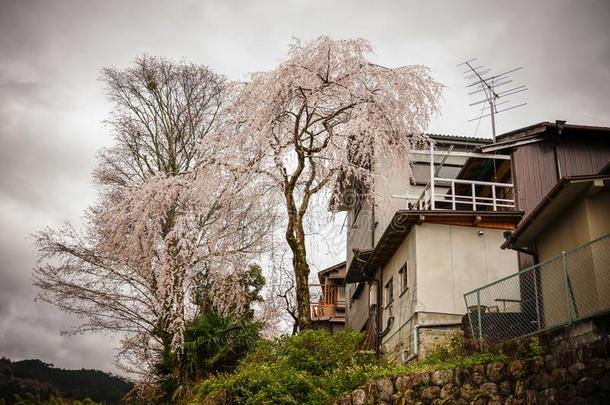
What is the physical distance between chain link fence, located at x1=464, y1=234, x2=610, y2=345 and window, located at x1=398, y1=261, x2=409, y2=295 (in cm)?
428

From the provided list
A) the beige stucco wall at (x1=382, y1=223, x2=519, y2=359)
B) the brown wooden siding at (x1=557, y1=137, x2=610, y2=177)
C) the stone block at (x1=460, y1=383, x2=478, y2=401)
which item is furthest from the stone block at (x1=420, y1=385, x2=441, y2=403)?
the brown wooden siding at (x1=557, y1=137, x2=610, y2=177)

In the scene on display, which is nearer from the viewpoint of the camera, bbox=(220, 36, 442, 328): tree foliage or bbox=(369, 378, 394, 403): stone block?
bbox=(369, 378, 394, 403): stone block

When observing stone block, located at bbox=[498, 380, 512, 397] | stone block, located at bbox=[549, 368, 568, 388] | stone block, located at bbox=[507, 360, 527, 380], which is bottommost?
stone block, located at bbox=[498, 380, 512, 397]

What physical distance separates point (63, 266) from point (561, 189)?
47.5 ft

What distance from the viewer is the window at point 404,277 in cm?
1819

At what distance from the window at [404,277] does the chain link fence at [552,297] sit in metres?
4.28

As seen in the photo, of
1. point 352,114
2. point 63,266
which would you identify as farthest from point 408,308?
point 63,266

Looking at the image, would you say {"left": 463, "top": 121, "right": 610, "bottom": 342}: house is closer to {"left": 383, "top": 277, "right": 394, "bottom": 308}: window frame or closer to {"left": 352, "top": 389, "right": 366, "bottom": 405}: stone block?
{"left": 352, "top": 389, "right": 366, "bottom": 405}: stone block

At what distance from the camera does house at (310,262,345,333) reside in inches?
1339

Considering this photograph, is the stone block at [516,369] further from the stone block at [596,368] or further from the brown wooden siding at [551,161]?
the brown wooden siding at [551,161]

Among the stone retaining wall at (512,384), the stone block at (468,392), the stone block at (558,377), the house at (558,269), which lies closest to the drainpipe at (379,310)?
the house at (558,269)

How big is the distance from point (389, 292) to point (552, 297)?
882cm

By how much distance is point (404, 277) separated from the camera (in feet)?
61.2

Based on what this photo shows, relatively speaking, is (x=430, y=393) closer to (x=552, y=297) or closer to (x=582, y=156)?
(x=552, y=297)
